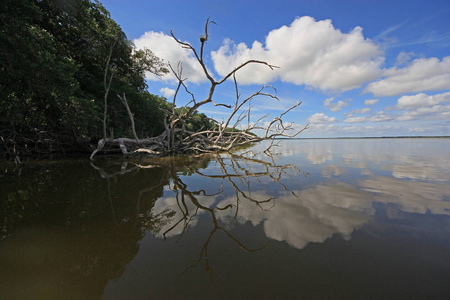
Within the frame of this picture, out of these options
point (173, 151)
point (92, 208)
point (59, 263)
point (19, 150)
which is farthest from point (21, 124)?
point (59, 263)

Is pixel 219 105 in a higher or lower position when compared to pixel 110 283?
higher

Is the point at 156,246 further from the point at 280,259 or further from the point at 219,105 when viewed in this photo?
the point at 219,105

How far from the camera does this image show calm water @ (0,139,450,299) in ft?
4.02

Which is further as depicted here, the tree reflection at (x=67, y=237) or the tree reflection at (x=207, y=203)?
the tree reflection at (x=207, y=203)

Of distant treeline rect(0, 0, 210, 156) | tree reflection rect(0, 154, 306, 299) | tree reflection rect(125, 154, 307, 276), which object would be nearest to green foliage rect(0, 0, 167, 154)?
distant treeline rect(0, 0, 210, 156)

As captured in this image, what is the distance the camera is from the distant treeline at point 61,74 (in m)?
5.83

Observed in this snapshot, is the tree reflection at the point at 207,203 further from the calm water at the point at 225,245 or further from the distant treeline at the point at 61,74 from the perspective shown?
the distant treeline at the point at 61,74

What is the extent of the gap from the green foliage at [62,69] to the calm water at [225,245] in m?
5.18

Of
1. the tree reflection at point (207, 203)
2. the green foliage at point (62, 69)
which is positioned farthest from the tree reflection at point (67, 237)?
the green foliage at point (62, 69)

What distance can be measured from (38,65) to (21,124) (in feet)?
20.1

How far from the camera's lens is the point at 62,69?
6840 millimetres

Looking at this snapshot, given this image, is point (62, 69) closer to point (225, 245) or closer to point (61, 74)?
point (61, 74)

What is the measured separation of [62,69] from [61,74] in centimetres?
31

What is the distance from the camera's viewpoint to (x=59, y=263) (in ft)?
4.89
